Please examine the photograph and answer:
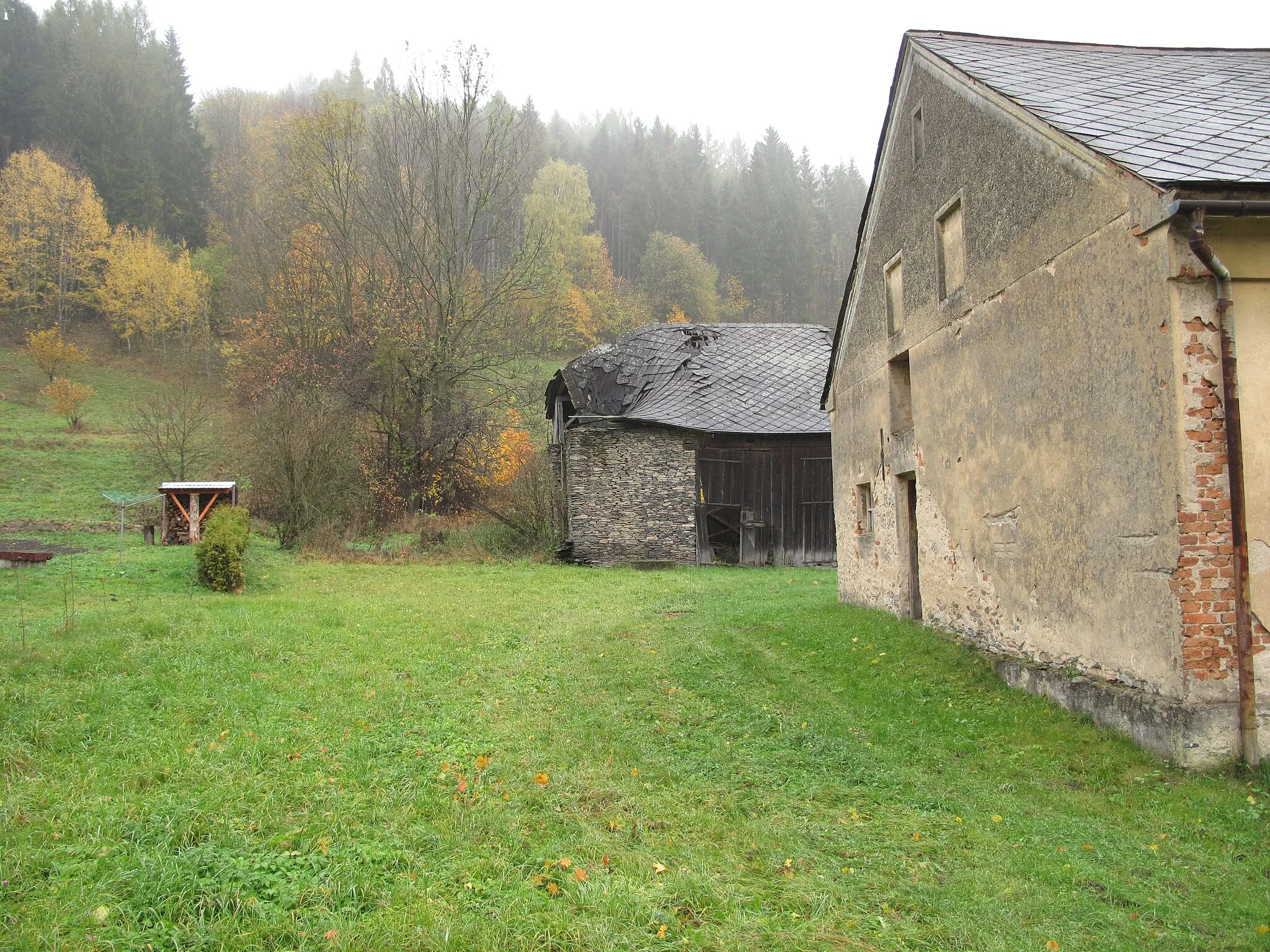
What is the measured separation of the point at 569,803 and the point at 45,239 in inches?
1838

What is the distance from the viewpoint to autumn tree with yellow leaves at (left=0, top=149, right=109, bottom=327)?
125 feet

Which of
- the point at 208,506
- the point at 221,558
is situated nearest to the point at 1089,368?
the point at 221,558

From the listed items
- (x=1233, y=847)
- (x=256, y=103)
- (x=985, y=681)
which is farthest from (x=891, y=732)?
(x=256, y=103)

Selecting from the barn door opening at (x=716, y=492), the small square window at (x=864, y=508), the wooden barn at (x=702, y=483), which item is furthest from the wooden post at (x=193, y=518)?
the small square window at (x=864, y=508)

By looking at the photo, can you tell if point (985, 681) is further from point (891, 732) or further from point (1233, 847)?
point (1233, 847)

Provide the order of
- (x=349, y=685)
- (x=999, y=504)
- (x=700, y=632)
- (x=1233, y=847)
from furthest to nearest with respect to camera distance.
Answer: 1. (x=700, y=632)
2. (x=999, y=504)
3. (x=349, y=685)
4. (x=1233, y=847)

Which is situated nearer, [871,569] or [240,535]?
[871,569]

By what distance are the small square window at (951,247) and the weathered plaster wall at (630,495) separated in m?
12.3

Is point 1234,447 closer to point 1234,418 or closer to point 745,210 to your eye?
point 1234,418

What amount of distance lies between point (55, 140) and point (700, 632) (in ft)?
164

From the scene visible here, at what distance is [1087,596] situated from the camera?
21.5 feet

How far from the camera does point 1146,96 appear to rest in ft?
24.0

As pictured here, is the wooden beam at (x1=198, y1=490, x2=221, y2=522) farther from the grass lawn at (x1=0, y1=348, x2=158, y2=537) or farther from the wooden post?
the grass lawn at (x1=0, y1=348, x2=158, y2=537)

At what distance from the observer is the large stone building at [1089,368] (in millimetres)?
5430
